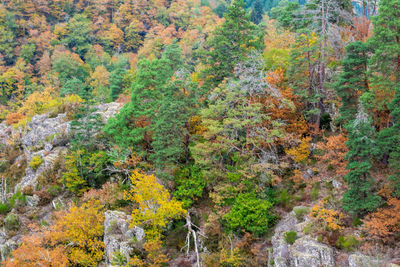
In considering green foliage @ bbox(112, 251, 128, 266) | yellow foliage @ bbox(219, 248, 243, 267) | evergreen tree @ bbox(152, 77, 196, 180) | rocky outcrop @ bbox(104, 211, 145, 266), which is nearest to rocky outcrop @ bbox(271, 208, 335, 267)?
yellow foliage @ bbox(219, 248, 243, 267)

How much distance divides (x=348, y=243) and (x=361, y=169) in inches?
158

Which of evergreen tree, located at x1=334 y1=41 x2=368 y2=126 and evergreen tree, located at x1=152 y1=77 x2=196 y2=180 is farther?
evergreen tree, located at x1=152 y1=77 x2=196 y2=180

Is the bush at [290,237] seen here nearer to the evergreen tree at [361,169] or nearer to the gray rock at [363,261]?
the gray rock at [363,261]

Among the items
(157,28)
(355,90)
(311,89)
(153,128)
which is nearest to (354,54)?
(355,90)

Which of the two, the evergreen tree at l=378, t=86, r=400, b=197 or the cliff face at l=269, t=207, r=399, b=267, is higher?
the evergreen tree at l=378, t=86, r=400, b=197

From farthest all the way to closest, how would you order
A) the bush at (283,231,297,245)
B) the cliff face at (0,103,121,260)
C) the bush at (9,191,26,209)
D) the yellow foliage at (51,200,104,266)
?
the bush at (9,191,26,209), the cliff face at (0,103,121,260), the yellow foliage at (51,200,104,266), the bush at (283,231,297,245)

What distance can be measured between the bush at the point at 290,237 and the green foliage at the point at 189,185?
23.3 ft

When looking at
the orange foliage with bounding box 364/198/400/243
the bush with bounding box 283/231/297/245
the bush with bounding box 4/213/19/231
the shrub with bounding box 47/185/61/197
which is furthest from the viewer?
the shrub with bounding box 47/185/61/197

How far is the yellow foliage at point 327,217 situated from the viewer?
49.5 feet

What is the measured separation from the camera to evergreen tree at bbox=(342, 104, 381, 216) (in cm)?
1441

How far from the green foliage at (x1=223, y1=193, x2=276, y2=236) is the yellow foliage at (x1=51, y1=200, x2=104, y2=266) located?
9968 mm

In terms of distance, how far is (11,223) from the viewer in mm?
26578

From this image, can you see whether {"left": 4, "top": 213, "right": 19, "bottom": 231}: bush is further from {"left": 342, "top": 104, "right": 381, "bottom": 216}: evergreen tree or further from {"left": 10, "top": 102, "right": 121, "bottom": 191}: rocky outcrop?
{"left": 342, "top": 104, "right": 381, "bottom": 216}: evergreen tree

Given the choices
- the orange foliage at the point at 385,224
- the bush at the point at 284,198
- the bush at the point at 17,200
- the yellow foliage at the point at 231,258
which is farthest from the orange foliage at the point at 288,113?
the bush at the point at 17,200
